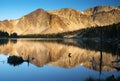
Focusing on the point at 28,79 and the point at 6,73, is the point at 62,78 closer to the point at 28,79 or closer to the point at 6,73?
the point at 28,79

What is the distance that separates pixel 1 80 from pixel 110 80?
49.6 ft

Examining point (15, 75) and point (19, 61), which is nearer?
point (15, 75)

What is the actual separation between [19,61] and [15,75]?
1452cm

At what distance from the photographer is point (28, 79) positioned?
121 ft

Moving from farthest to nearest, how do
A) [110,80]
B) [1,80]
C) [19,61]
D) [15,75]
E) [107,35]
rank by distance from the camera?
[107,35] → [19,61] → [15,75] → [1,80] → [110,80]

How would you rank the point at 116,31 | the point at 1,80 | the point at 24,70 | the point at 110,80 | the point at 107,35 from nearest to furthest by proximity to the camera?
1. the point at 110,80
2. the point at 1,80
3. the point at 24,70
4. the point at 116,31
5. the point at 107,35

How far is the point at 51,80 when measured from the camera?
121 feet

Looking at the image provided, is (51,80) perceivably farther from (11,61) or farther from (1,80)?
(11,61)

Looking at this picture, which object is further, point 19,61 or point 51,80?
point 19,61

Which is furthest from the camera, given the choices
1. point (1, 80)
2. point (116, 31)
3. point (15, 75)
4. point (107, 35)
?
point (107, 35)

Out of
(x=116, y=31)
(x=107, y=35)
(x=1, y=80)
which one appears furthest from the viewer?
(x=107, y=35)

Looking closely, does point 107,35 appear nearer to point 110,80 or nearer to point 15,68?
point 15,68

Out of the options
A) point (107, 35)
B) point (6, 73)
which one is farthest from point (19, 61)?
point (107, 35)

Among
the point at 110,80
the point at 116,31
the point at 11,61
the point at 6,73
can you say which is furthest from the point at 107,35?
the point at 110,80
